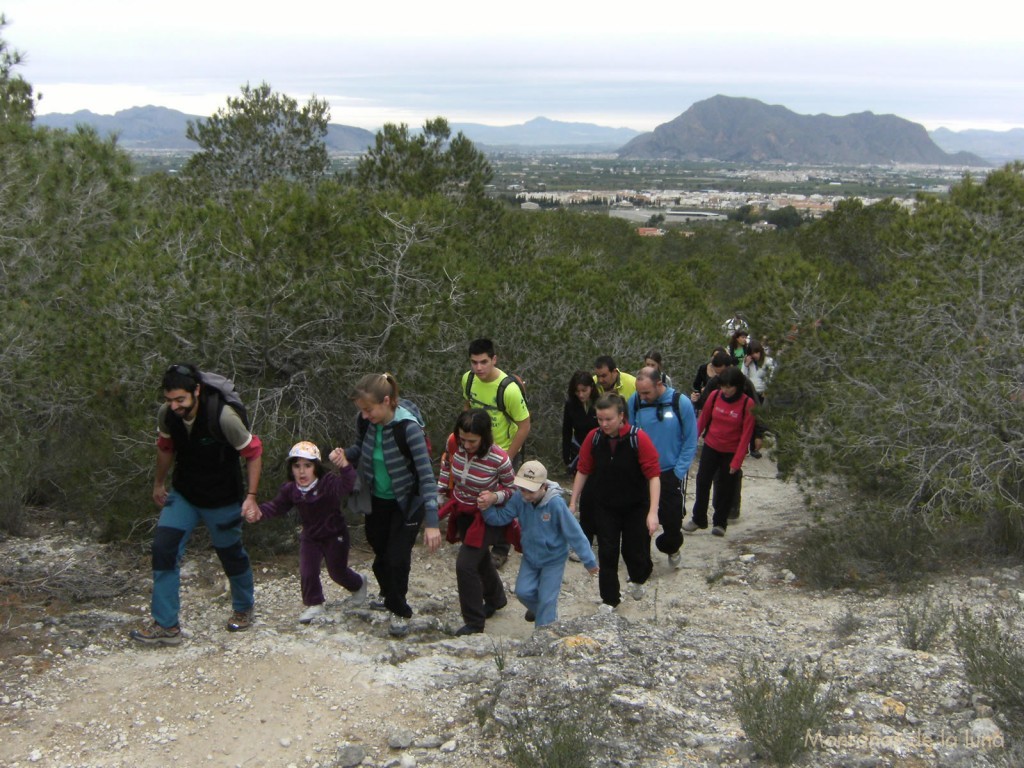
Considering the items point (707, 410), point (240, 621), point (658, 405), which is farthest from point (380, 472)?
point (707, 410)

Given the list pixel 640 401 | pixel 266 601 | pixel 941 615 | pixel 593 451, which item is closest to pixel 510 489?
pixel 593 451

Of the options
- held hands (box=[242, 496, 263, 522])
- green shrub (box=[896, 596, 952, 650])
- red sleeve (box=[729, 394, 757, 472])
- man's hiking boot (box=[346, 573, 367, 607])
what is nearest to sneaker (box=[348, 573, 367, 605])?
man's hiking boot (box=[346, 573, 367, 607])

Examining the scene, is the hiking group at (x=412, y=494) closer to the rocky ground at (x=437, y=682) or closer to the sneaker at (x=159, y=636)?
the sneaker at (x=159, y=636)

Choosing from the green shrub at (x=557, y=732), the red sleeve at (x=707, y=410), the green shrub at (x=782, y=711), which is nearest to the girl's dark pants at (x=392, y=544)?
the green shrub at (x=557, y=732)

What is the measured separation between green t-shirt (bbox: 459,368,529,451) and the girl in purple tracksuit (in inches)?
48.9

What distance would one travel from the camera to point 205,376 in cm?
446

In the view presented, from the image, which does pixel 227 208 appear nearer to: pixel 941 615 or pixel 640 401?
pixel 640 401

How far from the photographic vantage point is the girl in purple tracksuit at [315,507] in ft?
16.1

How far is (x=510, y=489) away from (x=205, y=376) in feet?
5.73

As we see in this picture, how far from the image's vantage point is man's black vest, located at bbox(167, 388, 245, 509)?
4.43m

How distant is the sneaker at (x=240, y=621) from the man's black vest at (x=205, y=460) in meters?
0.74

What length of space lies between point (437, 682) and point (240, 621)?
1.30 metres

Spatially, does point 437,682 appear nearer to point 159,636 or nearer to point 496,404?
point 159,636

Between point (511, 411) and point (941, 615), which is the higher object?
point (511, 411)
